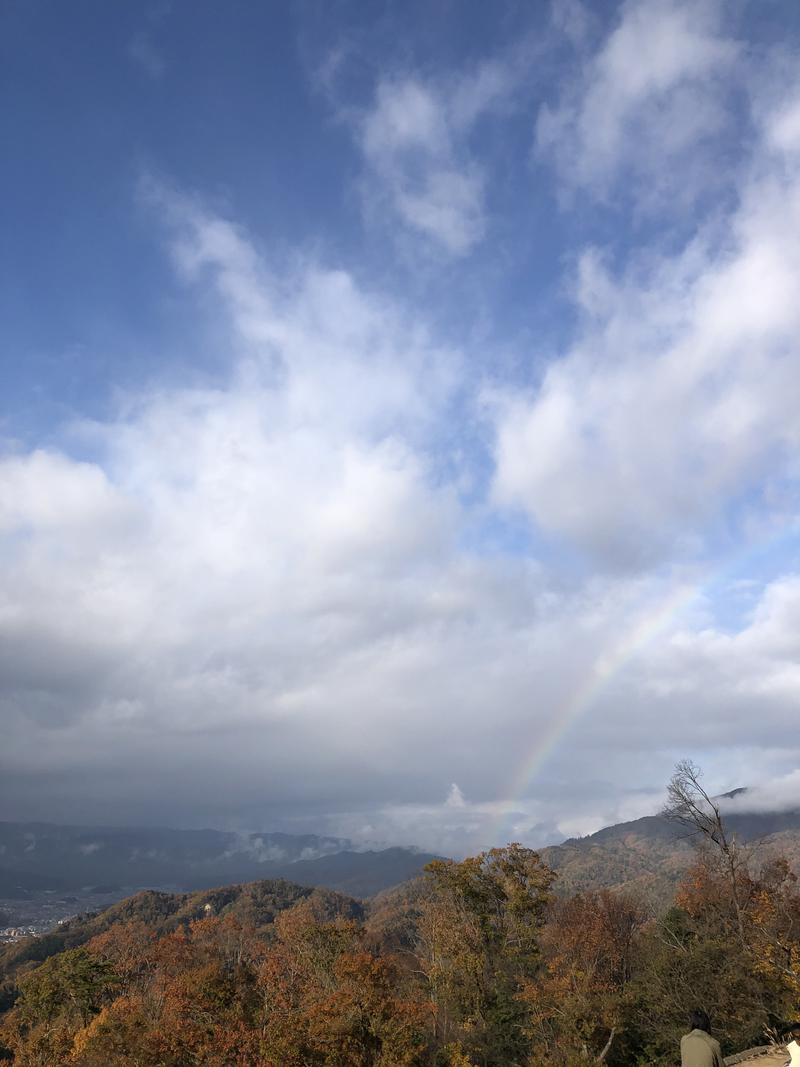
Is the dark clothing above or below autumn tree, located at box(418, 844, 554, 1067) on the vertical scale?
above

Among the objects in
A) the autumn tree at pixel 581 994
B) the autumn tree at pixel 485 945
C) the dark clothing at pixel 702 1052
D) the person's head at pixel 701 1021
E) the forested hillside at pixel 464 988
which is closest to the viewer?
the dark clothing at pixel 702 1052

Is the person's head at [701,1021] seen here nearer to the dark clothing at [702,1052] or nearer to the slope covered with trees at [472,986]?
the dark clothing at [702,1052]

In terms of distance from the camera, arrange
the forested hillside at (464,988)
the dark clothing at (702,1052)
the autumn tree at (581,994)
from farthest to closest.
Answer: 1. the autumn tree at (581,994)
2. the forested hillside at (464,988)
3. the dark clothing at (702,1052)

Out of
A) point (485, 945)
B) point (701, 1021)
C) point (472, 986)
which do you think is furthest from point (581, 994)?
point (701, 1021)

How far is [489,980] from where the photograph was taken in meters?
60.3

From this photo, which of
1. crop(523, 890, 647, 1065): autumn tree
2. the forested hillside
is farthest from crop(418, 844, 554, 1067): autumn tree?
crop(523, 890, 647, 1065): autumn tree

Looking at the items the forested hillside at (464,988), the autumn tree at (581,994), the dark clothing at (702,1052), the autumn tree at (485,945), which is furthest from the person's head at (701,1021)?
the autumn tree at (485,945)

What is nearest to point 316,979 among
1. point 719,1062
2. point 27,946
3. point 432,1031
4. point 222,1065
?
point 432,1031

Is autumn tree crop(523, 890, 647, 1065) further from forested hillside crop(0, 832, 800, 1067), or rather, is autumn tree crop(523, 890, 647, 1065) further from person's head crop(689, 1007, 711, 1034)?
person's head crop(689, 1007, 711, 1034)

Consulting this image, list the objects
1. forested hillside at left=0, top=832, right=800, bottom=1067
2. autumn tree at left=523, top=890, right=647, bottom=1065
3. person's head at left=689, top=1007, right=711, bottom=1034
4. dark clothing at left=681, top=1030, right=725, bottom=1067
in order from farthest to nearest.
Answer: autumn tree at left=523, top=890, right=647, bottom=1065 → forested hillside at left=0, top=832, right=800, bottom=1067 → person's head at left=689, top=1007, right=711, bottom=1034 → dark clothing at left=681, top=1030, right=725, bottom=1067

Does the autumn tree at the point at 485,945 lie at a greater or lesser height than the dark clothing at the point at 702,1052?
lesser

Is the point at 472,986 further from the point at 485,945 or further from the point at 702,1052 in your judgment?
the point at 702,1052

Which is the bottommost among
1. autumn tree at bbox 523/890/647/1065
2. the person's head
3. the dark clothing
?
autumn tree at bbox 523/890/647/1065

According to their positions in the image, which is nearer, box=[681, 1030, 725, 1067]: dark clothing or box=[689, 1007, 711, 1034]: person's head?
box=[681, 1030, 725, 1067]: dark clothing
